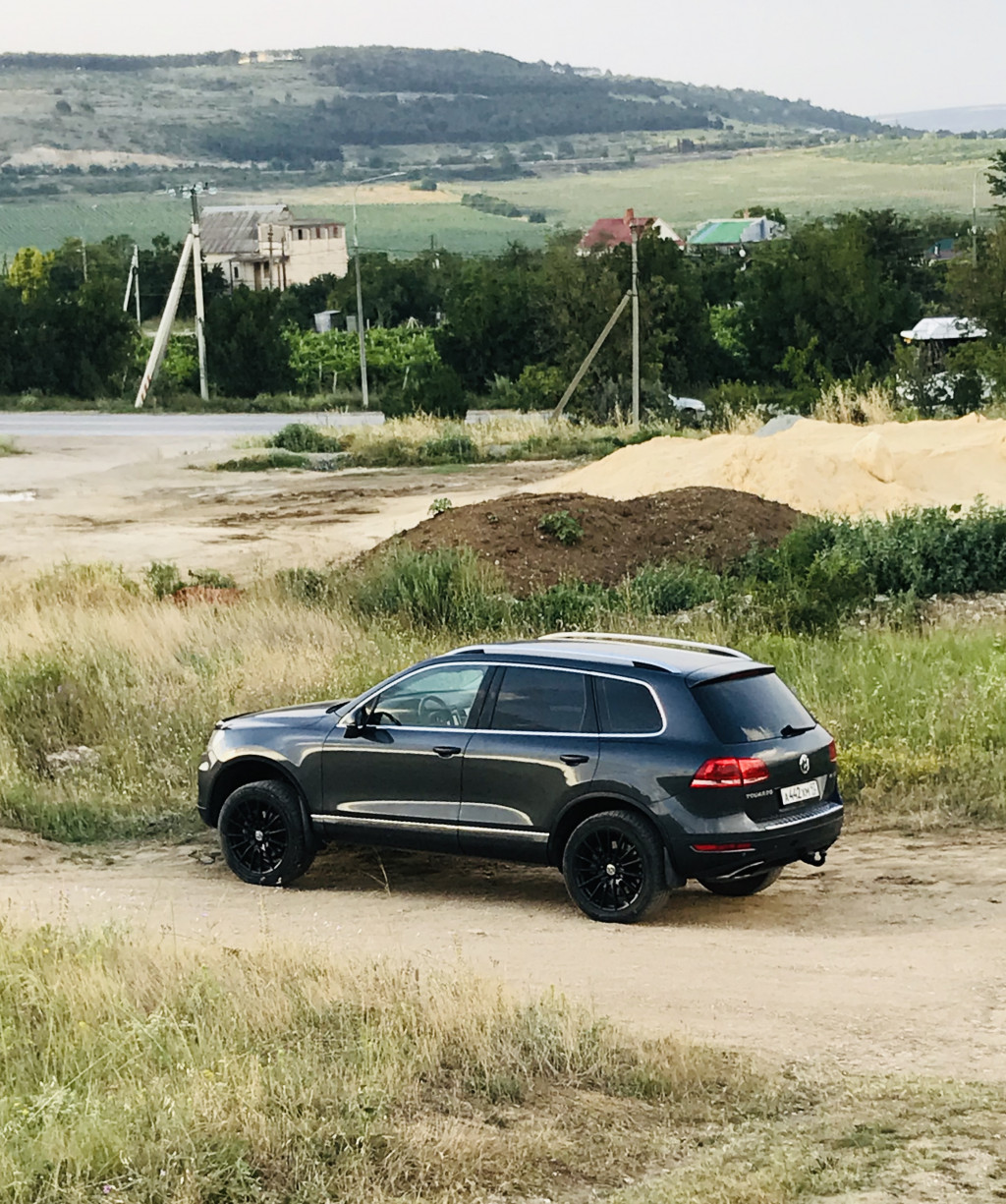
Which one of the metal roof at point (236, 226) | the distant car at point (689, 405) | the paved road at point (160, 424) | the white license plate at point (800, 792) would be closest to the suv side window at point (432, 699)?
the white license plate at point (800, 792)

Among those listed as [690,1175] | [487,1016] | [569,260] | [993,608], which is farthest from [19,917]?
[569,260]

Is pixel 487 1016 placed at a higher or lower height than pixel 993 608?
higher

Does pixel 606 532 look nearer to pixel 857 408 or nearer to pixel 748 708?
pixel 748 708

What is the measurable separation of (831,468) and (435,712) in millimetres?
20061

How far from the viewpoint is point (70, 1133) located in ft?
20.8

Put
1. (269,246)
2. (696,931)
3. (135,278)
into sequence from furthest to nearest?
(269,246) < (135,278) < (696,931)

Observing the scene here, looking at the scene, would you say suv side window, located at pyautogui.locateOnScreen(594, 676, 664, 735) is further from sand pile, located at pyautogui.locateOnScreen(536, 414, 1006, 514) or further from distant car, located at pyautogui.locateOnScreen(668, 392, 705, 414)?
distant car, located at pyautogui.locateOnScreen(668, 392, 705, 414)

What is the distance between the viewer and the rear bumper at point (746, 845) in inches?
412

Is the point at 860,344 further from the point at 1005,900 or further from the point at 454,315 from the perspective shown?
the point at 1005,900

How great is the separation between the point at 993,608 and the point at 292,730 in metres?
12.5

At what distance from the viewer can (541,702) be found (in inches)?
440

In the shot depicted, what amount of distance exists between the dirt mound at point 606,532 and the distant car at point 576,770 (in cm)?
1085

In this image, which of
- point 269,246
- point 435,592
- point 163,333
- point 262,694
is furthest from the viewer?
point 269,246

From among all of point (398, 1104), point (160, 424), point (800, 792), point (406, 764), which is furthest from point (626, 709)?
point (160, 424)
